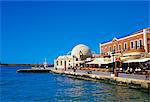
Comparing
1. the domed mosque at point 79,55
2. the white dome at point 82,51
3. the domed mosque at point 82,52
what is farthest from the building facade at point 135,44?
the white dome at point 82,51

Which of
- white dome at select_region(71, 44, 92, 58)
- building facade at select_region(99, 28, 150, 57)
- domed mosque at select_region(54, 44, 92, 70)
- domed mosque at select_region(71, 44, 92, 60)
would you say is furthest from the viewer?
Answer: white dome at select_region(71, 44, 92, 58)

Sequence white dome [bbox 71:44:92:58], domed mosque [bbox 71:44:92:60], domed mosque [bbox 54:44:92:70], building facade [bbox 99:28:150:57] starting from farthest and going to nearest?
white dome [bbox 71:44:92:58], domed mosque [bbox 71:44:92:60], domed mosque [bbox 54:44:92:70], building facade [bbox 99:28:150:57]

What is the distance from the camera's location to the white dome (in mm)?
81312

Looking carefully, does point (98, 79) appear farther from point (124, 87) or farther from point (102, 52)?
point (102, 52)

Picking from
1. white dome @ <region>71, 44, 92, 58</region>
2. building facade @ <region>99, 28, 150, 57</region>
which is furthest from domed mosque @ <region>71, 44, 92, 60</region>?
building facade @ <region>99, 28, 150, 57</region>

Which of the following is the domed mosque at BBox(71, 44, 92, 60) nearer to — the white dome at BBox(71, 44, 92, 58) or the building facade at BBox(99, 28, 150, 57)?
the white dome at BBox(71, 44, 92, 58)

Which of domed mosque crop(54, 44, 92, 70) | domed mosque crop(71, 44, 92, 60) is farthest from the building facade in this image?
domed mosque crop(71, 44, 92, 60)

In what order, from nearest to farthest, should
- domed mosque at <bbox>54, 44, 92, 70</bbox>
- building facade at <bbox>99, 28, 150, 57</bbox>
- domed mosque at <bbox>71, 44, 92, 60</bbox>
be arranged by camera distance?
building facade at <bbox>99, 28, 150, 57</bbox>
domed mosque at <bbox>54, 44, 92, 70</bbox>
domed mosque at <bbox>71, 44, 92, 60</bbox>

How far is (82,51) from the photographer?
81.8 metres

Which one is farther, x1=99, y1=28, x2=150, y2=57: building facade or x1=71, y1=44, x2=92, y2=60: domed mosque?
x1=71, y1=44, x2=92, y2=60: domed mosque

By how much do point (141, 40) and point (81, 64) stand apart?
34.6 metres

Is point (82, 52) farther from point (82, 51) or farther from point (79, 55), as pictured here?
point (79, 55)

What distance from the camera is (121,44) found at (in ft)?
175

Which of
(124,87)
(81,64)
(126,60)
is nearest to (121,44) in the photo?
(126,60)
